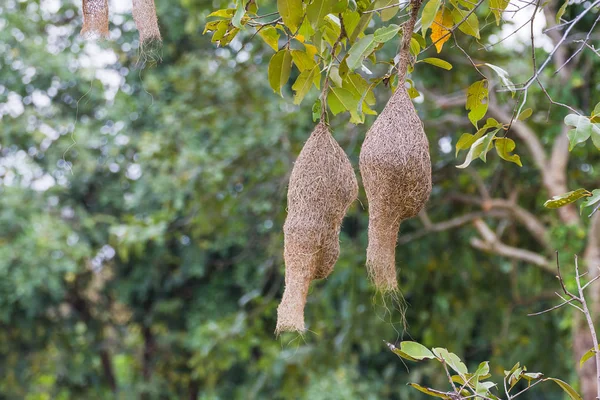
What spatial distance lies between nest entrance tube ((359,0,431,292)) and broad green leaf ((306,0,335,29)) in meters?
0.13

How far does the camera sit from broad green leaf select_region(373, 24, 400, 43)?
4.27 ft

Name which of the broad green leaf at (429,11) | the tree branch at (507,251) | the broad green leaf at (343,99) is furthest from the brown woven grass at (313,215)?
the tree branch at (507,251)

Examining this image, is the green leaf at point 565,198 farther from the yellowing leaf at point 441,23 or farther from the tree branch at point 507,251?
the tree branch at point 507,251

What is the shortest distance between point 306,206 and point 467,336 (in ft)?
12.3

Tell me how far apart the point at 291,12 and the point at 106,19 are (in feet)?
1.00

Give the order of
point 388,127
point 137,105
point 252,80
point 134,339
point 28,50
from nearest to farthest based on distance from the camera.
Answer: point 388,127 < point 252,80 < point 28,50 < point 137,105 < point 134,339

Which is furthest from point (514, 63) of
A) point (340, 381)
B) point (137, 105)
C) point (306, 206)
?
point (306, 206)

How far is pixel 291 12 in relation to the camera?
4.38 ft

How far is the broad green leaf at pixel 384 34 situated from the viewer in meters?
1.30

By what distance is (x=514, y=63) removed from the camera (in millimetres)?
5867

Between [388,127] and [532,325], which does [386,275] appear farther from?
[532,325]

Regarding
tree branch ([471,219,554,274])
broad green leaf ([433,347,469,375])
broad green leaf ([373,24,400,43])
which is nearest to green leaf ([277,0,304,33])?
broad green leaf ([373,24,400,43])

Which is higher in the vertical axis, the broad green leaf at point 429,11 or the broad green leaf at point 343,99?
the broad green leaf at point 429,11

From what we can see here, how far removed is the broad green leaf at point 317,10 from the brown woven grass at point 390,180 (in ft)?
0.53
